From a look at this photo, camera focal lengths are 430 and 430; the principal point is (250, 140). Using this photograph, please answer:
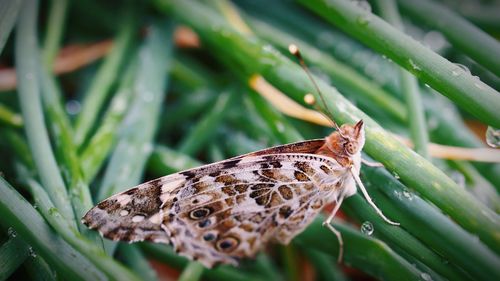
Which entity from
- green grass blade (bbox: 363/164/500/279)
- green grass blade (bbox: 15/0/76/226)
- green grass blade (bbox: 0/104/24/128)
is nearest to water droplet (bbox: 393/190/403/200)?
green grass blade (bbox: 363/164/500/279)

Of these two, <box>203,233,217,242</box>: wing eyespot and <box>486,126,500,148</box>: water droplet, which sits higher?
<box>486,126,500,148</box>: water droplet

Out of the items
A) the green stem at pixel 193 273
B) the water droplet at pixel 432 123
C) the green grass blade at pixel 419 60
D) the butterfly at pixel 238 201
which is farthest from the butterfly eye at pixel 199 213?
the water droplet at pixel 432 123

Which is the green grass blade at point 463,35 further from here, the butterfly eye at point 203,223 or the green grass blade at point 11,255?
the green grass blade at point 11,255

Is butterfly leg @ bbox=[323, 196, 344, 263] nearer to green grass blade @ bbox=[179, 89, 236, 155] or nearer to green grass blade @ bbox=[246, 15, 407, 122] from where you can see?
green grass blade @ bbox=[246, 15, 407, 122]

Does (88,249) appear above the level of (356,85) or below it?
below

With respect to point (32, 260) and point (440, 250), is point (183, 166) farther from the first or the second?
point (440, 250)

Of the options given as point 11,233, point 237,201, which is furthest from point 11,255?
point 237,201

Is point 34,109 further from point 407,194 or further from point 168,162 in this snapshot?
point 407,194

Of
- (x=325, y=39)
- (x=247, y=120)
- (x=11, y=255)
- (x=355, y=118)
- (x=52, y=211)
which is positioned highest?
(x=325, y=39)
